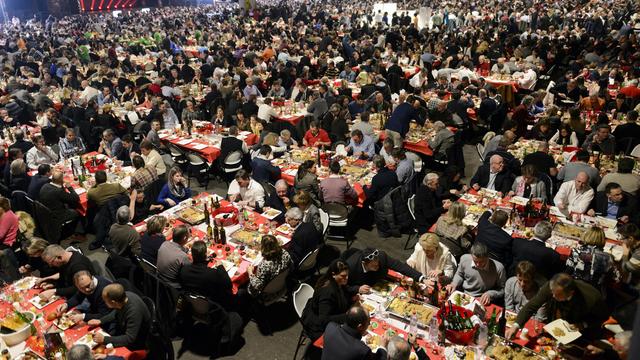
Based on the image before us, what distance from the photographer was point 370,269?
18.6 feet

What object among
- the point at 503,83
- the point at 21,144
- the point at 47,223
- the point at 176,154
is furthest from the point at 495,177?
the point at 21,144

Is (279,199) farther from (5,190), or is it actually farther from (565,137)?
(565,137)

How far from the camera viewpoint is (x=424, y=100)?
41.7ft

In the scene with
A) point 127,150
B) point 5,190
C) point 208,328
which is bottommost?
point 208,328

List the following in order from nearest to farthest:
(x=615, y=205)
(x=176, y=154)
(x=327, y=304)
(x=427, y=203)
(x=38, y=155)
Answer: (x=327, y=304) → (x=615, y=205) → (x=427, y=203) → (x=38, y=155) → (x=176, y=154)

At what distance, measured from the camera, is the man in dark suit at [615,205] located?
7083mm

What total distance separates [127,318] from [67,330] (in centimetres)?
83

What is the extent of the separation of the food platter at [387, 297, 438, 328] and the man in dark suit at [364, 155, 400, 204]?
9.56ft

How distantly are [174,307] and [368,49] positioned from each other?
16839 millimetres

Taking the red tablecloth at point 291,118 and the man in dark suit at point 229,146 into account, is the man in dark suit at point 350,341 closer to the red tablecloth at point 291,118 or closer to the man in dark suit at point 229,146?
the man in dark suit at point 229,146

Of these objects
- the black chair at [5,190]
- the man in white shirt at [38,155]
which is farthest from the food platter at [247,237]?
the man in white shirt at [38,155]

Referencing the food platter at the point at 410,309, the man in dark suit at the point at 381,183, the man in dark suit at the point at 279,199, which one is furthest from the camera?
the man in dark suit at the point at 381,183

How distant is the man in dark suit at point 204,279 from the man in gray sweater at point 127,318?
653 millimetres

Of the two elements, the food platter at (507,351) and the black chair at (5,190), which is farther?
the black chair at (5,190)
